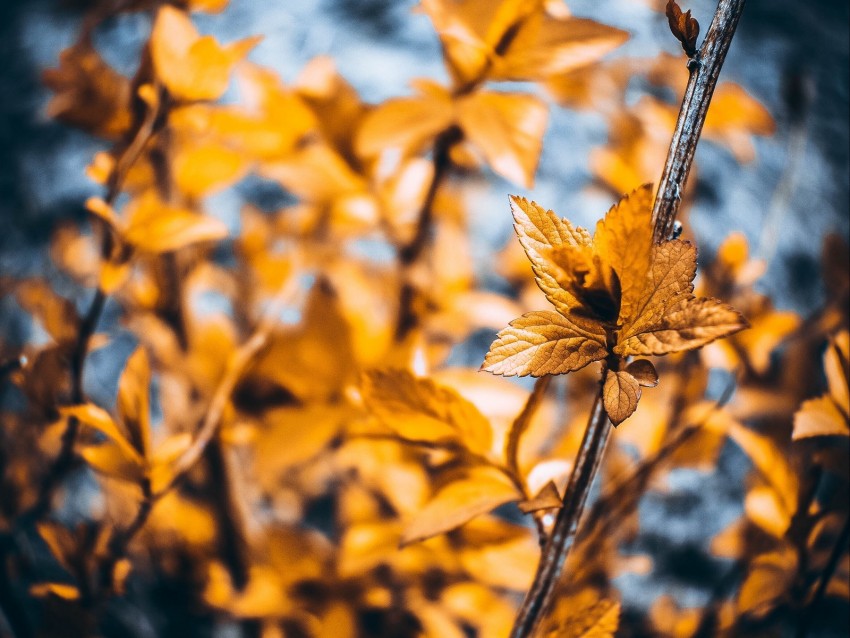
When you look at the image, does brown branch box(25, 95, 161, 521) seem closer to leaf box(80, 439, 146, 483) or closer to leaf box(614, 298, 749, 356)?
leaf box(80, 439, 146, 483)

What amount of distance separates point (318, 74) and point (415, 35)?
2.21ft

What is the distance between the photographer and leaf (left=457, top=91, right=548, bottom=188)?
1.33ft

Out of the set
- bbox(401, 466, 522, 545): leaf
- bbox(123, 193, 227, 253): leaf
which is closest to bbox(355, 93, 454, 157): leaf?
bbox(123, 193, 227, 253): leaf

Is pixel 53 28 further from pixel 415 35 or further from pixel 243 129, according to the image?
pixel 243 129

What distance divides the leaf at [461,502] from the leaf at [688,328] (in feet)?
0.41

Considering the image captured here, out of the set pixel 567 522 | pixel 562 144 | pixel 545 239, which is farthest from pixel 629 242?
pixel 562 144

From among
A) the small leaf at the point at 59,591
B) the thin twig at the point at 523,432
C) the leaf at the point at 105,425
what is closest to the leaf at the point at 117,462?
the leaf at the point at 105,425

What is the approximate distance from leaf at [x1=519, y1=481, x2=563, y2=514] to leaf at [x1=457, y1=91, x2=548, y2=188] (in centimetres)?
21

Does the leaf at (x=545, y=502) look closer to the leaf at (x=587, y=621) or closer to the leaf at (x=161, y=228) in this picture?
the leaf at (x=587, y=621)

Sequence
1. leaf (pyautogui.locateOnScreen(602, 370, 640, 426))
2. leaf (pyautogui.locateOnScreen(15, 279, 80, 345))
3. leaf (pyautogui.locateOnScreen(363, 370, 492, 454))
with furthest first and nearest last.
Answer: leaf (pyautogui.locateOnScreen(15, 279, 80, 345)) < leaf (pyautogui.locateOnScreen(363, 370, 492, 454)) < leaf (pyautogui.locateOnScreen(602, 370, 640, 426))

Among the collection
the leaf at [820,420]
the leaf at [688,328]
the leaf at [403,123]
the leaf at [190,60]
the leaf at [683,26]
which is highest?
the leaf at [683,26]

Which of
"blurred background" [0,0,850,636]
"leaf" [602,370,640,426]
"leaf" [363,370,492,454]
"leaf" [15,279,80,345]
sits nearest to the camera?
"leaf" [602,370,640,426]

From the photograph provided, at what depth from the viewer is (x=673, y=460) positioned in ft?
1.92

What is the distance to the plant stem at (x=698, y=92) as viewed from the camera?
25 centimetres
